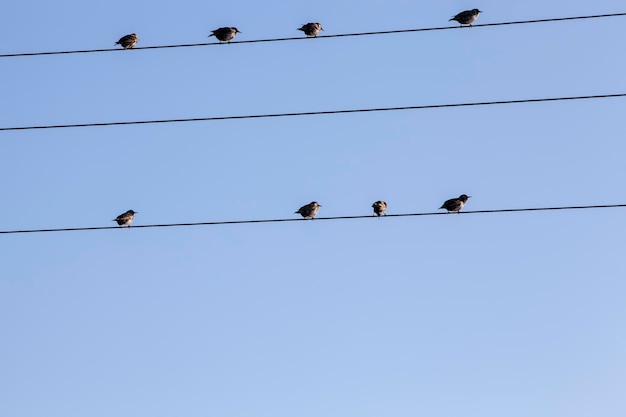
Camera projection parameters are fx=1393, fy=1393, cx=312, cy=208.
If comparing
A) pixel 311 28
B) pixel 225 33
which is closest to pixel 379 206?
pixel 311 28

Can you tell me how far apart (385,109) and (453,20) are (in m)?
10.6

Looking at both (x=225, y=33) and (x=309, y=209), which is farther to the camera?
(x=309, y=209)

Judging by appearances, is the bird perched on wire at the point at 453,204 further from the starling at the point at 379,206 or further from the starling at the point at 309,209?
the starling at the point at 309,209

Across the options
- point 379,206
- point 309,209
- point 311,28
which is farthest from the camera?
point 309,209

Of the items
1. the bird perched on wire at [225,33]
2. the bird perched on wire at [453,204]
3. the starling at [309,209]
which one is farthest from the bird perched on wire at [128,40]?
the bird perched on wire at [453,204]

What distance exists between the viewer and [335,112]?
18203mm

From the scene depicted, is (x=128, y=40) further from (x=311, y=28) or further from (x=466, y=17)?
(x=466, y=17)

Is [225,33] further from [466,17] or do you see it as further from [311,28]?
[466,17]

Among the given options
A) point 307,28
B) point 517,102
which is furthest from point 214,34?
point 517,102

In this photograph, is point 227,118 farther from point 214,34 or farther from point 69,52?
point 214,34

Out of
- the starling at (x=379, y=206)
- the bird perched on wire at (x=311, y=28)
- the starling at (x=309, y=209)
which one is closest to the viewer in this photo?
the bird perched on wire at (x=311, y=28)

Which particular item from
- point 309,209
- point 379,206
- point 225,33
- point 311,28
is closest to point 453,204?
point 379,206

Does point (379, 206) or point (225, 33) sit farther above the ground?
point (225, 33)

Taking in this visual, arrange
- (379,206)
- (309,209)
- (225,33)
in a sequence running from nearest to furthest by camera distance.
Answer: (225,33) < (379,206) < (309,209)
